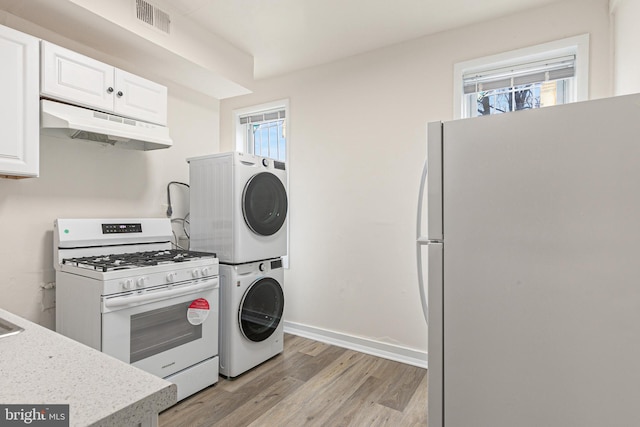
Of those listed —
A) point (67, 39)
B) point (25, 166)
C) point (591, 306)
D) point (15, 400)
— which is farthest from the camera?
point (67, 39)

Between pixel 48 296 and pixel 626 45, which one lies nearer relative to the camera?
pixel 626 45

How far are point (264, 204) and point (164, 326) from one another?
1123 millimetres

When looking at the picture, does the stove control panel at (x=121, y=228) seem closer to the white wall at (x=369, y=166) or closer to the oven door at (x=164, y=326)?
the oven door at (x=164, y=326)

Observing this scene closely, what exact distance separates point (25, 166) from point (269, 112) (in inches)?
89.8

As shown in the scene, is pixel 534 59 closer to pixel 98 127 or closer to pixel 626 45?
pixel 626 45

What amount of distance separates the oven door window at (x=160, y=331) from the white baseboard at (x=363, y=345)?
1281 millimetres

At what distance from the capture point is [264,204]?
2756 millimetres

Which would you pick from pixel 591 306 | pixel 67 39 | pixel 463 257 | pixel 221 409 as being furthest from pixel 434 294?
pixel 67 39

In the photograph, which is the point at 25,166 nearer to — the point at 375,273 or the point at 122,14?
the point at 122,14

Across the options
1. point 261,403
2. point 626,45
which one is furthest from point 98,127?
point 626,45

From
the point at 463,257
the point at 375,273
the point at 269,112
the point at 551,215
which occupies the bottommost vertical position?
the point at 375,273

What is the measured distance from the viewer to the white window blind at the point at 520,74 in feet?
7.76

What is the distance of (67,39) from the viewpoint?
229 cm

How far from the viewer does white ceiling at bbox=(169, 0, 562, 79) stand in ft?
7.73
